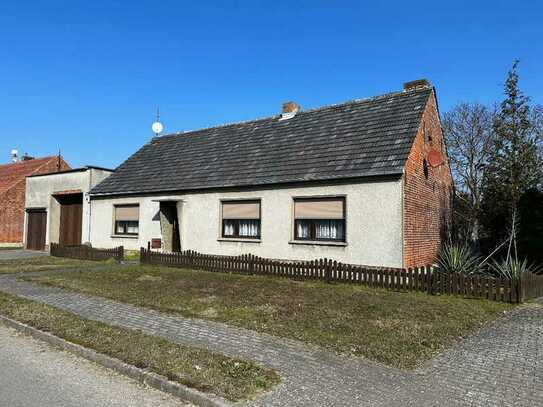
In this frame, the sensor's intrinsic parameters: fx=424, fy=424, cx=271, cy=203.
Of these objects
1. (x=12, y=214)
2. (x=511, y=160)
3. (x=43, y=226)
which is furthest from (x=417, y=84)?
(x=12, y=214)

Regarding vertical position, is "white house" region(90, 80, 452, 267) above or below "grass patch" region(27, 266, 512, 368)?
above

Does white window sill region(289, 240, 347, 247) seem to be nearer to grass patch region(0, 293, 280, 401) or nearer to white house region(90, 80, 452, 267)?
white house region(90, 80, 452, 267)

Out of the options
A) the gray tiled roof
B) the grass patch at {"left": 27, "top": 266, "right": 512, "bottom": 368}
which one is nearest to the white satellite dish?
the gray tiled roof

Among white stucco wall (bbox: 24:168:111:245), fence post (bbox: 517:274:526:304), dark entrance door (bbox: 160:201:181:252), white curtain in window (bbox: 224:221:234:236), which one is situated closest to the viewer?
fence post (bbox: 517:274:526:304)

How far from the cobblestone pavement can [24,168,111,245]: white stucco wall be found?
55.4 feet

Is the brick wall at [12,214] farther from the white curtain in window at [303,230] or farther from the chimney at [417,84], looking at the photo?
the chimney at [417,84]

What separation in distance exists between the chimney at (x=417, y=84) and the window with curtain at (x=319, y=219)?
630 centimetres

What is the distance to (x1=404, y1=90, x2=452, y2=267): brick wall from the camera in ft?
44.4

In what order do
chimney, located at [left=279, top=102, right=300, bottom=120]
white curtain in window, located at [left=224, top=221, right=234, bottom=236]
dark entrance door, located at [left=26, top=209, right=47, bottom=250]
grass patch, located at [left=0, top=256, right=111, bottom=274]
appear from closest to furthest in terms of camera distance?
grass patch, located at [left=0, top=256, right=111, bottom=274], white curtain in window, located at [left=224, top=221, right=234, bottom=236], chimney, located at [left=279, top=102, right=300, bottom=120], dark entrance door, located at [left=26, top=209, right=47, bottom=250]

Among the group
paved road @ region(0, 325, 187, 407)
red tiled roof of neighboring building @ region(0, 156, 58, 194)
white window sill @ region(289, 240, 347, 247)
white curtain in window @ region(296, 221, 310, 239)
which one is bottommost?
paved road @ region(0, 325, 187, 407)

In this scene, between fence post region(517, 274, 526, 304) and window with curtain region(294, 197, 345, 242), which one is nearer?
fence post region(517, 274, 526, 304)

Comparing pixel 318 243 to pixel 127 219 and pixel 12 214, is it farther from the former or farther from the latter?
pixel 12 214

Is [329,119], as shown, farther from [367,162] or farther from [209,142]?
[209,142]

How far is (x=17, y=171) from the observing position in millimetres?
35125
